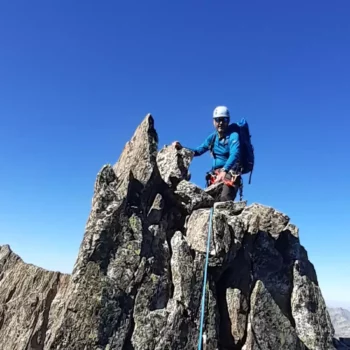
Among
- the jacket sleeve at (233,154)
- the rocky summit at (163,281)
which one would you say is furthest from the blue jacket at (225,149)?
the rocky summit at (163,281)

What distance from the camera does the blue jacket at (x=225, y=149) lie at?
16969 millimetres

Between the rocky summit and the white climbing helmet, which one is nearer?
the rocky summit

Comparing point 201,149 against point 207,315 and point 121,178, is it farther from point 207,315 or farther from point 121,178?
point 207,315

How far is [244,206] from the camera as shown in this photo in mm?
16688

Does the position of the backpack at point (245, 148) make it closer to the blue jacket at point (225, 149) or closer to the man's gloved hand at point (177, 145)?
the blue jacket at point (225, 149)

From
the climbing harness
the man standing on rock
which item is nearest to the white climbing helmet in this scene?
the man standing on rock

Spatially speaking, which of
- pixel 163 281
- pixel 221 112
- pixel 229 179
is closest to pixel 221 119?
pixel 221 112

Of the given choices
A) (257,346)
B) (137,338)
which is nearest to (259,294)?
(257,346)

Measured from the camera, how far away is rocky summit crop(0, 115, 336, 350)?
12.1 metres

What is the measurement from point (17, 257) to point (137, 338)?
Answer: 21.9 ft

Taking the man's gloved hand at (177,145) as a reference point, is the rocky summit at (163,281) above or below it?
below

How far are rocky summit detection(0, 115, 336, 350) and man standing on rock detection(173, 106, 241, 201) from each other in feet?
3.70

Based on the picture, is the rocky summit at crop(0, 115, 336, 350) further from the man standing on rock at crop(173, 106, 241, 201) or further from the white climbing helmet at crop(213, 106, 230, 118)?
the white climbing helmet at crop(213, 106, 230, 118)

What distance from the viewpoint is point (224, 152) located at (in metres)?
17.9
